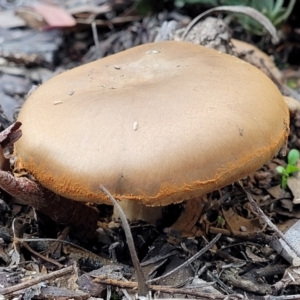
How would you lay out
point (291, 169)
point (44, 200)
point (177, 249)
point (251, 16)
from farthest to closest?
point (251, 16) < point (291, 169) < point (177, 249) < point (44, 200)

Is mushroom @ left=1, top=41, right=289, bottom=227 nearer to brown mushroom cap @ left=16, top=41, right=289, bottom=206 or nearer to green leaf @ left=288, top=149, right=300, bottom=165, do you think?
brown mushroom cap @ left=16, top=41, right=289, bottom=206

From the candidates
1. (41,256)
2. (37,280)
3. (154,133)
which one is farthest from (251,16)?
(37,280)

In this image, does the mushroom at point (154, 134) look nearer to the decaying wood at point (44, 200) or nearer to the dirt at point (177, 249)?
the decaying wood at point (44, 200)

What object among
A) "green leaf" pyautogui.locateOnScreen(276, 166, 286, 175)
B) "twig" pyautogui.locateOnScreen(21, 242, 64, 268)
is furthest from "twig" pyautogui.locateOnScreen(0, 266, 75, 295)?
"green leaf" pyautogui.locateOnScreen(276, 166, 286, 175)

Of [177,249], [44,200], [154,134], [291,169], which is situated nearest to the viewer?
[154,134]

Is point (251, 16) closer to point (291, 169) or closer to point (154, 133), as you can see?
point (291, 169)

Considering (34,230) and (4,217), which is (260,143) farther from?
(4,217)

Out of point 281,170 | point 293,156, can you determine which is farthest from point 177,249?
point 293,156

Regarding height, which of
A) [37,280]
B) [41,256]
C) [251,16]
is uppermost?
[251,16]

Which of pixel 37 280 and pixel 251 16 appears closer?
pixel 37 280

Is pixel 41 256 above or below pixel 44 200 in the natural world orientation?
below
